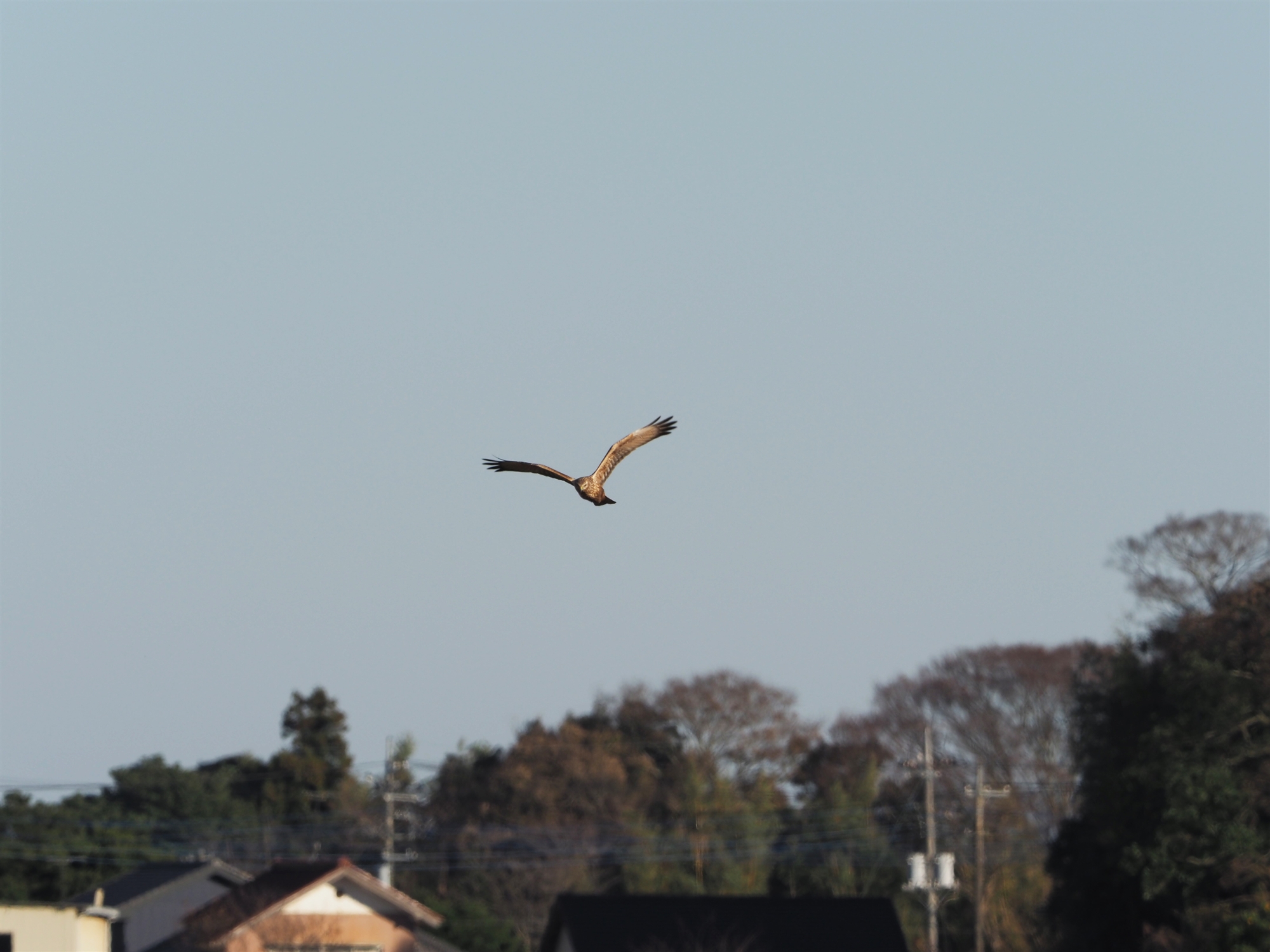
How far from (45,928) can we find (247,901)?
189 inches

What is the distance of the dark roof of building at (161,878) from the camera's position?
48562 mm

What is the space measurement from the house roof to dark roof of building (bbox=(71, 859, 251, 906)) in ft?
18.3

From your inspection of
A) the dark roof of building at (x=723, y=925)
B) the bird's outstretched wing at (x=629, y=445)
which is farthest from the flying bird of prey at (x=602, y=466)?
the dark roof of building at (x=723, y=925)

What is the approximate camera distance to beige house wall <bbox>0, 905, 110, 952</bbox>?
39.0 meters

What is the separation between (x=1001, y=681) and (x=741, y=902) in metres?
32.1

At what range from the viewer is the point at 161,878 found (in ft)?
163

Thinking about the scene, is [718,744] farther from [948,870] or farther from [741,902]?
[741,902]

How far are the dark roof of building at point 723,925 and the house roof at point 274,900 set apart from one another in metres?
4.38

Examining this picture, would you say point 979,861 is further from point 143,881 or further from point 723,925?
point 143,881

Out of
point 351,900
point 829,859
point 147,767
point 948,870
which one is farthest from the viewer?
point 147,767

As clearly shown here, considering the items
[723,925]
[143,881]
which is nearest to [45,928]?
[143,881]

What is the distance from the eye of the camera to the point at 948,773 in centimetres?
6638

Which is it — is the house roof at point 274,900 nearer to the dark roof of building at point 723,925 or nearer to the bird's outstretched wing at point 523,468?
the dark roof of building at point 723,925

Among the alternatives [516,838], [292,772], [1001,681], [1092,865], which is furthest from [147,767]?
[1092,865]
